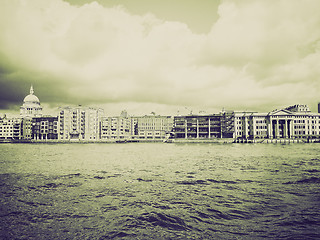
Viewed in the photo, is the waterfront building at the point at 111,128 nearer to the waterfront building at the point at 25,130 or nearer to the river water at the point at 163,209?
the waterfront building at the point at 25,130

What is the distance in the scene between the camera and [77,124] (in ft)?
562

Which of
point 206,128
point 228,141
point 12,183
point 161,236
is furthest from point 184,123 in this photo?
point 161,236

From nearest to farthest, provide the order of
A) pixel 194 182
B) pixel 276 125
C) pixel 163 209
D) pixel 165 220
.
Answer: pixel 165 220
pixel 163 209
pixel 194 182
pixel 276 125

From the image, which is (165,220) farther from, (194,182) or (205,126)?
(205,126)

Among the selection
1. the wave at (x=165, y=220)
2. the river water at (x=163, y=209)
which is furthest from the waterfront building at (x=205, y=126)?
the wave at (x=165, y=220)

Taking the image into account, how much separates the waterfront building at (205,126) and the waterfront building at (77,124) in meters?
65.3

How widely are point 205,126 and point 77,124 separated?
9671 centimetres

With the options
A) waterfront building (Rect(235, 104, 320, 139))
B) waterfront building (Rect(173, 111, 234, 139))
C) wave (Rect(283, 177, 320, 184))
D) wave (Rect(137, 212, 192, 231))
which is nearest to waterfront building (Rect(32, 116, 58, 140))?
waterfront building (Rect(173, 111, 234, 139))

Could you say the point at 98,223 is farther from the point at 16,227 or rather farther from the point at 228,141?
the point at 228,141

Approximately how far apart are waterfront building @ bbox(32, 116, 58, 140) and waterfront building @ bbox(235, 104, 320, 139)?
139760mm

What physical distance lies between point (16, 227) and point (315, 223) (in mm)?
16756

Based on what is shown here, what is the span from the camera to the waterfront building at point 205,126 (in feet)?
527

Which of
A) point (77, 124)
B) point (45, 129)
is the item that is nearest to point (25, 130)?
point (45, 129)

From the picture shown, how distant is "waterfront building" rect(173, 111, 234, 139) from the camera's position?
16062cm
